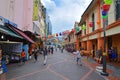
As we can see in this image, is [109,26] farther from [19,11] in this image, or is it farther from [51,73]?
[19,11]

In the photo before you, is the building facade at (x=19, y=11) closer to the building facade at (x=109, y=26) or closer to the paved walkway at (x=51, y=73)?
the paved walkway at (x=51, y=73)

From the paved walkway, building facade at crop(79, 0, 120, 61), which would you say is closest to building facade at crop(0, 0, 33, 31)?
the paved walkway

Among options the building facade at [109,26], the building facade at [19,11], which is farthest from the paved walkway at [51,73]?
the building facade at [19,11]

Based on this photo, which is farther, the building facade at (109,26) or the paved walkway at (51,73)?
the building facade at (109,26)

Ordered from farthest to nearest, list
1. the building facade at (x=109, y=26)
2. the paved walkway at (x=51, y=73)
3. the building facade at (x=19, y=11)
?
the building facade at (x=19, y=11), the building facade at (x=109, y=26), the paved walkway at (x=51, y=73)

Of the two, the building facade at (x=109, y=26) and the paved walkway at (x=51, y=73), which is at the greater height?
the building facade at (x=109, y=26)

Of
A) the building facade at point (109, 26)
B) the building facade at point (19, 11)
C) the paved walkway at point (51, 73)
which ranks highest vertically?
the building facade at point (19, 11)

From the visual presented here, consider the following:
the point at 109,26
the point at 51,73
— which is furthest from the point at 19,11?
the point at 51,73

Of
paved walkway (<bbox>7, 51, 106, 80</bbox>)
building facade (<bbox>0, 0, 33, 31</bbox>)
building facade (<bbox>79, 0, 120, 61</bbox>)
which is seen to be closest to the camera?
paved walkway (<bbox>7, 51, 106, 80</bbox>)

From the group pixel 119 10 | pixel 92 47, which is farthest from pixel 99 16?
pixel 92 47

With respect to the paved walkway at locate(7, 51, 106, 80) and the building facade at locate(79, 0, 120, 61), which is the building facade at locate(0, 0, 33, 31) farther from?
the building facade at locate(79, 0, 120, 61)

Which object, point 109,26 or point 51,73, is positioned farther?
point 109,26

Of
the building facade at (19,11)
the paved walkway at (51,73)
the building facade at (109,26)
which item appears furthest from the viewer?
the building facade at (19,11)

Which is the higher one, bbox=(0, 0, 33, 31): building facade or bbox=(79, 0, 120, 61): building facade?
bbox=(0, 0, 33, 31): building facade
